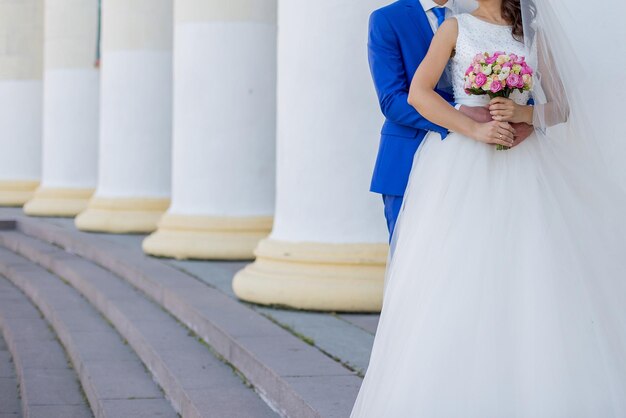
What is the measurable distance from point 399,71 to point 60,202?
1645 centimetres

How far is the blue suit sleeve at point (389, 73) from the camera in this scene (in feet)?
19.9

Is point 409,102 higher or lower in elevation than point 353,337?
higher

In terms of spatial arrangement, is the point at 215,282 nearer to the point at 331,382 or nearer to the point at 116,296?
the point at 116,296

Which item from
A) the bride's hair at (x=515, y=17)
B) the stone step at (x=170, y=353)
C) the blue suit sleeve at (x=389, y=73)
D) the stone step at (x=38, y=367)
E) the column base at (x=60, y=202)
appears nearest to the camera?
the bride's hair at (x=515, y=17)

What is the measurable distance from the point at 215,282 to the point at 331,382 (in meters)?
4.96

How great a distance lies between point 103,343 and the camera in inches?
414

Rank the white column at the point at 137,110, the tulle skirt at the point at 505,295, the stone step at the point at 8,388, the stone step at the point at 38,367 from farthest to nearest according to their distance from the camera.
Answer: the white column at the point at 137,110, the stone step at the point at 8,388, the stone step at the point at 38,367, the tulle skirt at the point at 505,295

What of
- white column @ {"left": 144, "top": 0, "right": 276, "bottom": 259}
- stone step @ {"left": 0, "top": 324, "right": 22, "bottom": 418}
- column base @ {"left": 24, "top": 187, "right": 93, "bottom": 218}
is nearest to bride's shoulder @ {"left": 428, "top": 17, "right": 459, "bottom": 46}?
stone step @ {"left": 0, "top": 324, "right": 22, "bottom": 418}

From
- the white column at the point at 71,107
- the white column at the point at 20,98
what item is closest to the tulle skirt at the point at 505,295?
the white column at the point at 71,107

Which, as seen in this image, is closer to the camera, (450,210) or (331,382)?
(450,210)

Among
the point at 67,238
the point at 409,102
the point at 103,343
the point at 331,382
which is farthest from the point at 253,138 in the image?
the point at 409,102

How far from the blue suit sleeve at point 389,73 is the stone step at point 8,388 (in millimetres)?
4441

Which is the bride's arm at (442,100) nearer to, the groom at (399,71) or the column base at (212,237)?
the groom at (399,71)

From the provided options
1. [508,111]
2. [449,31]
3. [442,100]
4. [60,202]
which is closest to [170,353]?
[442,100]
